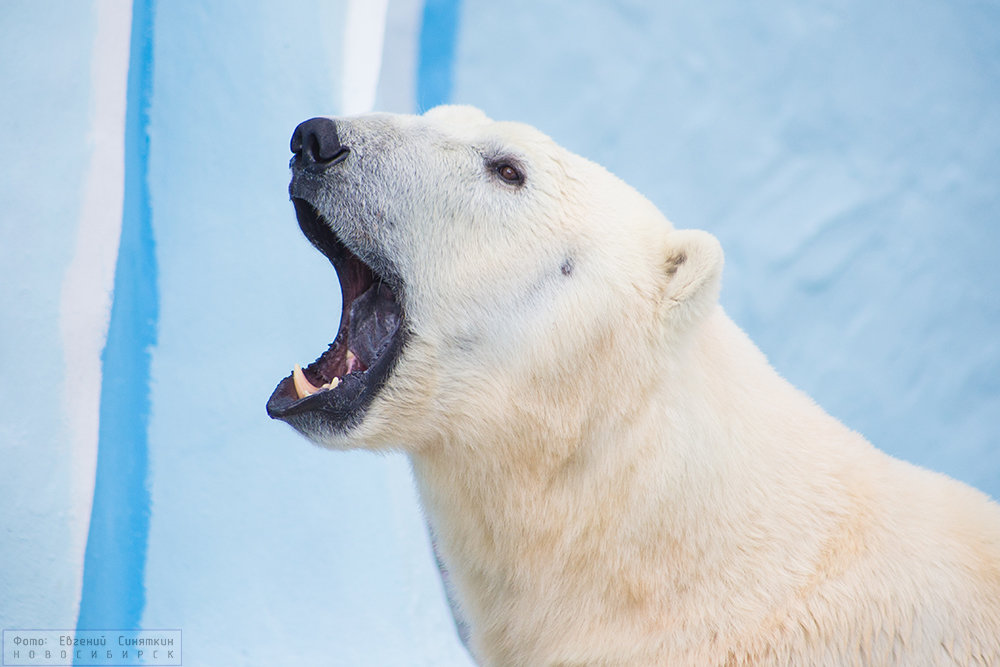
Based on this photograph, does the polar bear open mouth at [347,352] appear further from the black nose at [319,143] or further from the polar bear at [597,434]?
the black nose at [319,143]

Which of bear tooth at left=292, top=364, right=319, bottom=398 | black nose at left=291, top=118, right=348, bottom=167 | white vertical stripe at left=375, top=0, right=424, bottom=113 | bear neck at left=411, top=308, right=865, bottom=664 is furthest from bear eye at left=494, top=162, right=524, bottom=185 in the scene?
white vertical stripe at left=375, top=0, right=424, bottom=113

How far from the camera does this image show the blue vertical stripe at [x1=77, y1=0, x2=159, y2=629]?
10.5 ft

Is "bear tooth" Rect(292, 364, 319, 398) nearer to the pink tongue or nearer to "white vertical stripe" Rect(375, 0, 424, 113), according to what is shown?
the pink tongue

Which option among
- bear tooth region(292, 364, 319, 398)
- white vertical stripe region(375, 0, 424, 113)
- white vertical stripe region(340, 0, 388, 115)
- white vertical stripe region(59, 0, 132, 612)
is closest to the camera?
bear tooth region(292, 364, 319, 398)

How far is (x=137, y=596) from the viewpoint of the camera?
3285mm

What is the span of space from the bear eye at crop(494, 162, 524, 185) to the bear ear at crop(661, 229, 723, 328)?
1.22 feet

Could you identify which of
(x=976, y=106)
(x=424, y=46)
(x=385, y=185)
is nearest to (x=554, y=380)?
(x=385, y=185)

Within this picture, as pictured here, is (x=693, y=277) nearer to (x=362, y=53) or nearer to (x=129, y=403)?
(x=129, y=403)

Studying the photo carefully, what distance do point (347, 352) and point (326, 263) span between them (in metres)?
2.00

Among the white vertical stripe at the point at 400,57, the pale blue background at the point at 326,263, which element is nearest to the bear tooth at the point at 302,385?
the pale blue background at the point at 326,263

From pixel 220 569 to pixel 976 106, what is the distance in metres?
4.22

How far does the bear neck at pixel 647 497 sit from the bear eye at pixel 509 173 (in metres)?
0.50

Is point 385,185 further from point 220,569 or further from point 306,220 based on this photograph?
point 220,569

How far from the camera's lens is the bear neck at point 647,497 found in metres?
1.86
